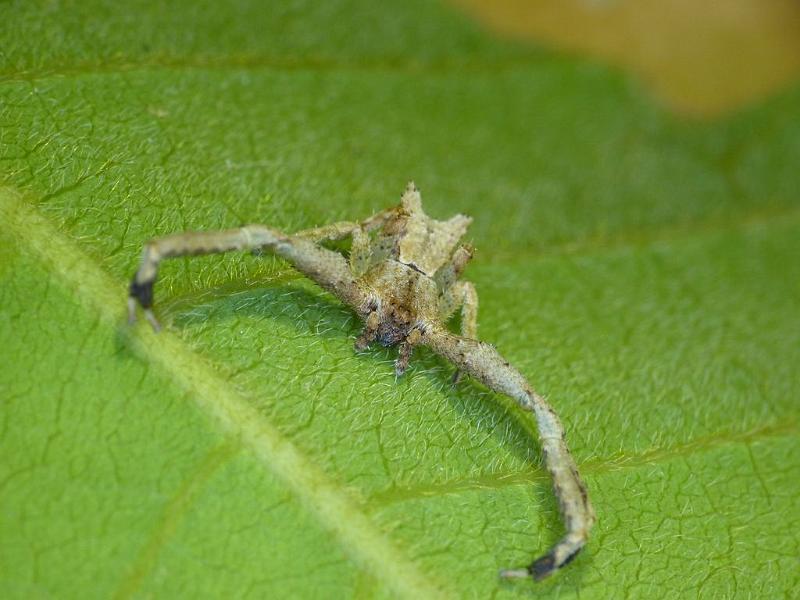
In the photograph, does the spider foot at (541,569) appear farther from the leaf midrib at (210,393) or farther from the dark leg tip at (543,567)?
the leaf midrib at (210,393)

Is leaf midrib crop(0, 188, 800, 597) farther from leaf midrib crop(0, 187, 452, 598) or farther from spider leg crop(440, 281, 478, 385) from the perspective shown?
spider leg crop(440, 281, 478, 385)

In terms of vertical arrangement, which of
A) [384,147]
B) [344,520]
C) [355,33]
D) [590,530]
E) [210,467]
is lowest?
[590,530]

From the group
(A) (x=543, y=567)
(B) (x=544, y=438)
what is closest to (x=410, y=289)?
(B) (x=544, y=438)

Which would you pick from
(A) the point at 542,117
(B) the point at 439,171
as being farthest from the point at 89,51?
(A) the point at 542,117

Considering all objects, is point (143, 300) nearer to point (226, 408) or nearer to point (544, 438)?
point (226, 408)

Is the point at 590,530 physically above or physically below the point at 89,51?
below

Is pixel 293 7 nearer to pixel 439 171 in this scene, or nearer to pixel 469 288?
pixel 439 171
